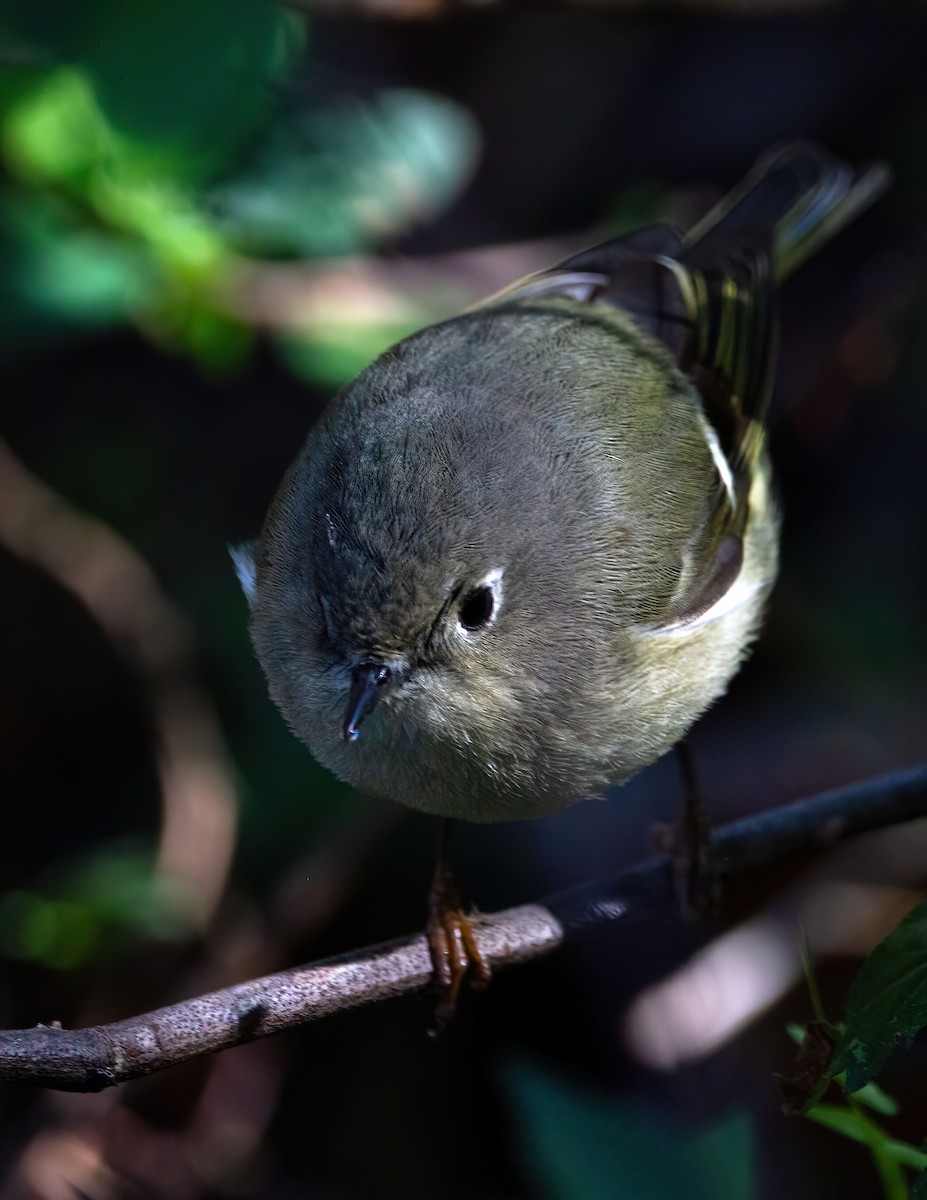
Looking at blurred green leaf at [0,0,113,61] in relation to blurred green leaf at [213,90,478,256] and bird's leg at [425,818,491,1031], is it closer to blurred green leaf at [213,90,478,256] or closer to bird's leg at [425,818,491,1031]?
blurred green leaf at [213,90,478,256]

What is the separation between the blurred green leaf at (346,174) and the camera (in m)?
3.10

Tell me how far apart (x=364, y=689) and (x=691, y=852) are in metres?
0.95

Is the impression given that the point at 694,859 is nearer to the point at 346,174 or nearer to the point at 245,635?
the point at 245,635

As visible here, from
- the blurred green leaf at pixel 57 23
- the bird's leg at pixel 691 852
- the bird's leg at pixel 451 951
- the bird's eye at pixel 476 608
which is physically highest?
the blurred green leaf at pixel 57 23

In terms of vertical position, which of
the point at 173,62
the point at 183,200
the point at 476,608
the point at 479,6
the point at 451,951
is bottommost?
the point at 451,951

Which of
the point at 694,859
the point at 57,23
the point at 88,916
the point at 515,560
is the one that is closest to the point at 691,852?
the point at 694,859

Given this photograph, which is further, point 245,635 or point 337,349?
point 245,635

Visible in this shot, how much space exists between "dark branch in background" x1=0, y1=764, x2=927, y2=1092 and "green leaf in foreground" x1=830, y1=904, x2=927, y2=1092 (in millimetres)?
552

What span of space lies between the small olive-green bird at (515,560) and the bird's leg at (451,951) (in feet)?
1.02

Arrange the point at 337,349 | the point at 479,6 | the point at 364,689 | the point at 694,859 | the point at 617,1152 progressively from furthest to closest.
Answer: the point at 479,6 < the point at 337,349 < the point at 694,859 < the point at 364,689 < the point at 617,1152

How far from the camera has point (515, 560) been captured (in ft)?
6.64

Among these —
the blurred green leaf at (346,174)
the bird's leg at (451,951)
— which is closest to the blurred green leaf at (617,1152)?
the bird's leg at (451,951)

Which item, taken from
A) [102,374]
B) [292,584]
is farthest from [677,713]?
[102,374]

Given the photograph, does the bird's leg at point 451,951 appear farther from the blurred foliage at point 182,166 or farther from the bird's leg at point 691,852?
the blurred foliage at point 182,166
